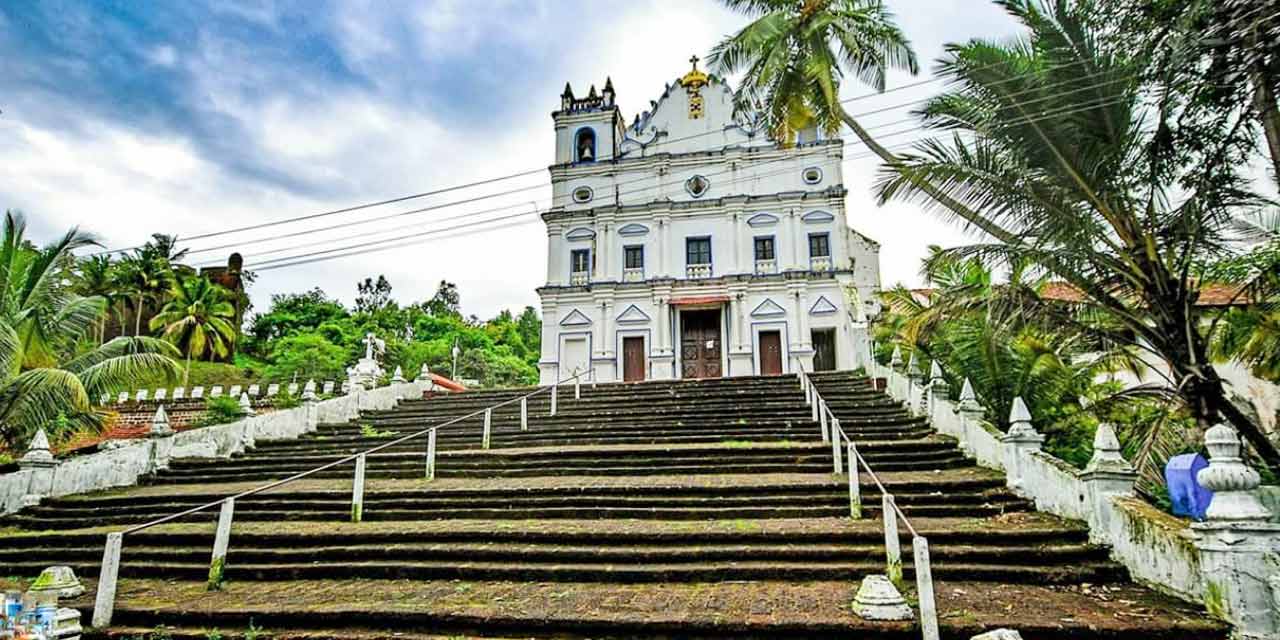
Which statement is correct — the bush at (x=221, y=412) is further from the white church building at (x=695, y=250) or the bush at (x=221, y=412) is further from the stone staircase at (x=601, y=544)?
the white church building at (x=695, y=250)

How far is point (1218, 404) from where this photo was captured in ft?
22.9

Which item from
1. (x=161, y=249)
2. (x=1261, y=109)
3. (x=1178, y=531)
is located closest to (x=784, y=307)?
(x=1261, y=109)

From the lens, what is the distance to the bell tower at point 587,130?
24.5m

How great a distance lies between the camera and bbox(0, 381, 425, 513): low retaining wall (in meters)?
10.1

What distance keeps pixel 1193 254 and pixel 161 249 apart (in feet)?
129

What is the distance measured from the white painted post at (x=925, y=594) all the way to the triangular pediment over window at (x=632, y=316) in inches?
693

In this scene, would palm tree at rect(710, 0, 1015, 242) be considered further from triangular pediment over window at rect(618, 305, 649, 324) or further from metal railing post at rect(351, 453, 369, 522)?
metal railing post at rect(351, 453, 369, 522)

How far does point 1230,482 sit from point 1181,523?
3.40 ft

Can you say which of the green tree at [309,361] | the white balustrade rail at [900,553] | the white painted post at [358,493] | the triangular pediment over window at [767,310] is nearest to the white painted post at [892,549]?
the white balustrade rail at [900,553]

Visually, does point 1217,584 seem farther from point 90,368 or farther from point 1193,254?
point 90,368

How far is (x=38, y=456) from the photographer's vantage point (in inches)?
401

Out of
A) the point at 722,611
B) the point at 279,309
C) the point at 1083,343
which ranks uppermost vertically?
the point at 279,309

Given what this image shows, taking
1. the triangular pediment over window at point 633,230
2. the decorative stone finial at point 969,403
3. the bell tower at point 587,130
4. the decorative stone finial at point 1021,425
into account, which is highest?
the bell tower at point 587,130

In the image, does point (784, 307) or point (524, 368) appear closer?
point (784, 307)
